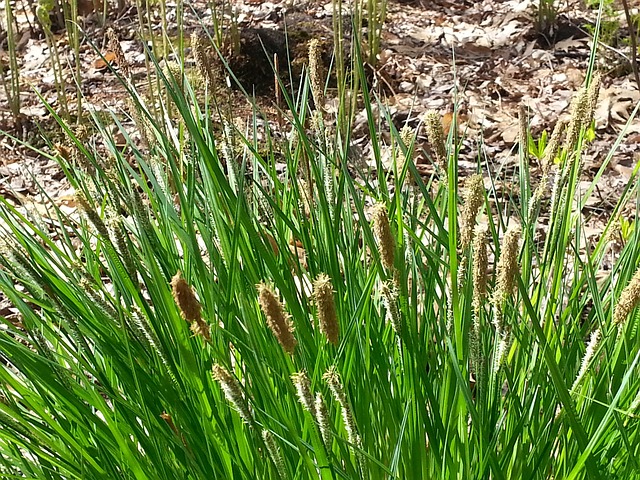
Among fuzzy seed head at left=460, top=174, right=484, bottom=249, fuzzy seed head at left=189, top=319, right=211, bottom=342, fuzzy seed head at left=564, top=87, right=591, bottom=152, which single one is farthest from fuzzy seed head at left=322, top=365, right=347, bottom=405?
fuzzy seed head at left=564, top=87, right=591, bottom=152

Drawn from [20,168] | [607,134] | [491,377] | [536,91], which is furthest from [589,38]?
[491,377]

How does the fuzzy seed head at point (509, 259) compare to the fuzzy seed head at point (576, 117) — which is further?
the fuzzy seed head at point (576, 117)

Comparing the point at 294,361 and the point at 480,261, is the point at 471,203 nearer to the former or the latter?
the point at 480,261

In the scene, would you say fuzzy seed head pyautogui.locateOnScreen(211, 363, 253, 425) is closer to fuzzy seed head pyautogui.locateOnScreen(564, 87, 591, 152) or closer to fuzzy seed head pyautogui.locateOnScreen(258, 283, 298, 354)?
fuzzy seed head pyautogui.locateOnScreen(258, 283, 298, 354)

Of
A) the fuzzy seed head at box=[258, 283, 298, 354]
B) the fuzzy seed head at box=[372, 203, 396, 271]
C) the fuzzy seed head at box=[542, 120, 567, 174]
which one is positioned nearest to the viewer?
the fuzzy seed head at box=[258, 283, 298, 354]

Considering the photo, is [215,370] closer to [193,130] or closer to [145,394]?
[193,130]

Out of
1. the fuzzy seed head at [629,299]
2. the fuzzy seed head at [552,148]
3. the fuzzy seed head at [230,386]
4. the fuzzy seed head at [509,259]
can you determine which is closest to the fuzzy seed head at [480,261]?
the fuzzy seed head at [509,259]

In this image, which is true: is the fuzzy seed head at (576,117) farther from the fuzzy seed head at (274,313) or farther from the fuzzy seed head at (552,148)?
the fuzzy seed head at (274,313)

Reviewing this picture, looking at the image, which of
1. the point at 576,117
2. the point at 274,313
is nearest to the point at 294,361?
the point at 274,313

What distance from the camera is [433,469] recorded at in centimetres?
112

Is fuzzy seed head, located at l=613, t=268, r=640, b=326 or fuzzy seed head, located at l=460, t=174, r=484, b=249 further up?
fuzzy seed head, located at l=460, t=174, r=484, b=249

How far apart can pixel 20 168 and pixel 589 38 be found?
2713 millimetres

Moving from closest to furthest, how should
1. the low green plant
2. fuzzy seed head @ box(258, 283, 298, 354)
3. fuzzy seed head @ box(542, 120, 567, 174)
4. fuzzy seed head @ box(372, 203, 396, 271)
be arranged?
1. fuzzy seed head @ box(258, 283, 298, 354)
2. fuzzy seed head @ box(372, 203, 396, 271)
3. the low green plant
4. fuzzy seed head @ box(542, 120, 567, 174)

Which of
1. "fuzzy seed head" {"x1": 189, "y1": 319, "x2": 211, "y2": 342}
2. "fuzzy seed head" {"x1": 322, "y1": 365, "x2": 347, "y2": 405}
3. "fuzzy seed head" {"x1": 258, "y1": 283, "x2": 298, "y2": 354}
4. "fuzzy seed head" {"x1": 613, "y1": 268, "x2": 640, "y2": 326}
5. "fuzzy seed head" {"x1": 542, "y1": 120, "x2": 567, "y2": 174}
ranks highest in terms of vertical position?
"fuzzy seed head" {"x1": 258, "y1": 283, "x2": 298, "y2": 354}
